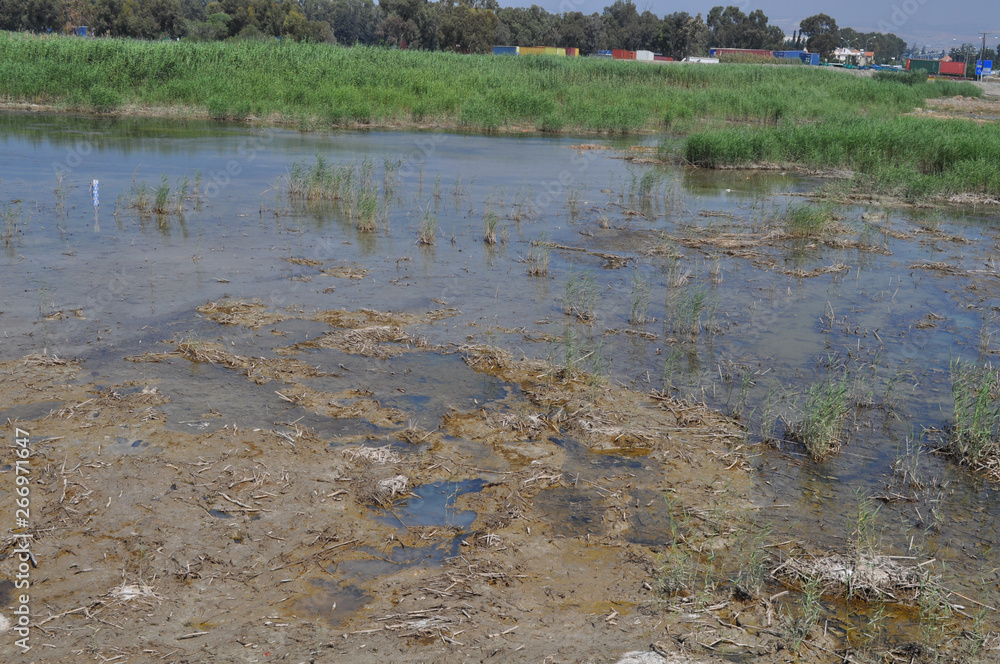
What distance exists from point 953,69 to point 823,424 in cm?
11141

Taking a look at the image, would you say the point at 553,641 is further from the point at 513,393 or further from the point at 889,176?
the point at 889,176

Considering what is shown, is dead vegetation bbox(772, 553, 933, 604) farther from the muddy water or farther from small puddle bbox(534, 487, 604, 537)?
small puddle bbox(534, 487, 604, 537)

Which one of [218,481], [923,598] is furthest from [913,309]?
[218,481]

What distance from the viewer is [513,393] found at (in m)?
7.32

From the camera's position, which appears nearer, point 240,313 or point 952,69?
point 240,313

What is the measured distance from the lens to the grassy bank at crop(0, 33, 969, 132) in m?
27.0

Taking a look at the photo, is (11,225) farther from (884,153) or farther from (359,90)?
(359,90)

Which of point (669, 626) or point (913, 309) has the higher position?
point (913, 309)

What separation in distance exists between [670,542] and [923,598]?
56.7 inches

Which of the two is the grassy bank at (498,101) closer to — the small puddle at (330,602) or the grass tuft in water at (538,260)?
the grass tuft in water at (538,260)

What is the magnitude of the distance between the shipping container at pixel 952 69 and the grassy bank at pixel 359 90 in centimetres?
7308

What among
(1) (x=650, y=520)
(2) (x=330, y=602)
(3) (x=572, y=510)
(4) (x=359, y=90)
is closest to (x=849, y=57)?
(4) (x=359, y=90)

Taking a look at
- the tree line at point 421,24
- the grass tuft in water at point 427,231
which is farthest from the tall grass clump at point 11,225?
the tree line at point 421,24

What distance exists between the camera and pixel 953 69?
99.1 m
